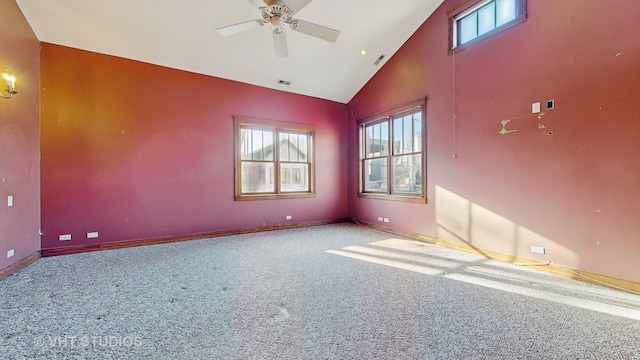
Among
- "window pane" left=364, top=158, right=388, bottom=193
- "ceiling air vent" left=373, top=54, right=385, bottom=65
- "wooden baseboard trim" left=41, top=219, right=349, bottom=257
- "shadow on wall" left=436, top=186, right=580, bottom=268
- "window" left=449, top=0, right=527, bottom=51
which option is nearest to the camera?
"shadow on wall" left=436, top=186, right=580, bottom=268

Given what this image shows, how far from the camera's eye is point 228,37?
4.52 metres

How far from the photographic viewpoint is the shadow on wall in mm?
3336

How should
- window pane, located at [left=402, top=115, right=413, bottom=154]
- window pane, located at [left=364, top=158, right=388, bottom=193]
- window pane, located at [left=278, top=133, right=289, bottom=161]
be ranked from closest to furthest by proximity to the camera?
window pane, located at [left=402, top=115, right=413, bottom=154], window pane, located at [left=364, top=158, right=388, bottom=193], window pane, located at [left=278, top=133, right=289, bottom=161]

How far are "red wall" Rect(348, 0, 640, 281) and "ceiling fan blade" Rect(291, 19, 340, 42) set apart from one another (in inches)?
91.8

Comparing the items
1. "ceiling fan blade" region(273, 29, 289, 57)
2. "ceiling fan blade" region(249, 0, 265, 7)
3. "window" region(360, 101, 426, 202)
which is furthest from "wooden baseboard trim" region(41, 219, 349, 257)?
"ceiling fan blade" region(249, 0, 265, 7)

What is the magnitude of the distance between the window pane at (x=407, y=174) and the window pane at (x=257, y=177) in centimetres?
281

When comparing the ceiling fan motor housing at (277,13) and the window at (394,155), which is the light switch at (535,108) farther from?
the ceiling fan motor housing at (277,13)

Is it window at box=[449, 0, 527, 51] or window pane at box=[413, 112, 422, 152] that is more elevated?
window at box=[449, 0, 527, 51]

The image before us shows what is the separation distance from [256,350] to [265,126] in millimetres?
4863

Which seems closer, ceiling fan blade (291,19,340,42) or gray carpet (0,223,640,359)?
gray carpet (0,223,640,359)

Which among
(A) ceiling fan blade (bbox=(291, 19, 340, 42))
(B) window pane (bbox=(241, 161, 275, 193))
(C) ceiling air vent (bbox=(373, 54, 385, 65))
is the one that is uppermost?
(C) ceiling air vent (bbox=(373, 54, 385, 65))

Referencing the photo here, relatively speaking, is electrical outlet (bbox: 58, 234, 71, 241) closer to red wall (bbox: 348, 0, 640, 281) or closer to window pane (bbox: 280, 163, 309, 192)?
window pane (bbox: 280, 163, 309, 192)

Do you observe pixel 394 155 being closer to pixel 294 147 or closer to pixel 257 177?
pixel 294 147

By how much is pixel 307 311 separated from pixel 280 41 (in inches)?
128
